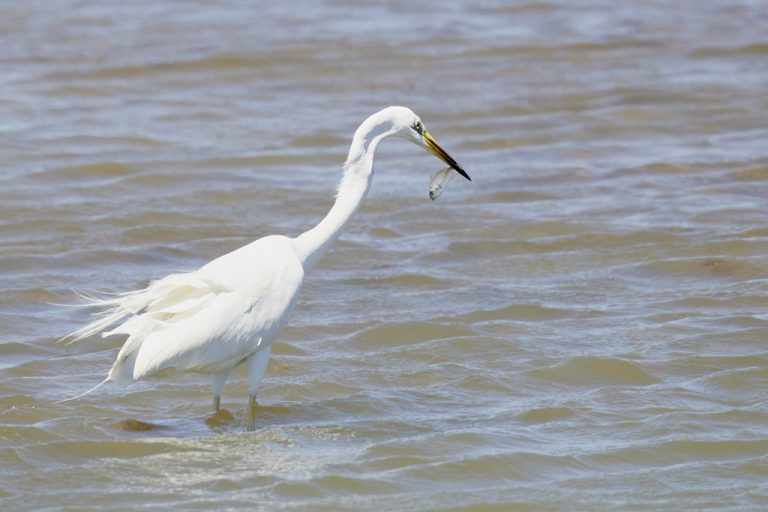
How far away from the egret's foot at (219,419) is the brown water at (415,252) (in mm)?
23

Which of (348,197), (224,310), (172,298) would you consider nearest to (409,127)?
(348,197)

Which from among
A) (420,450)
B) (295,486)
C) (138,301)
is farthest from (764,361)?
(138,301)

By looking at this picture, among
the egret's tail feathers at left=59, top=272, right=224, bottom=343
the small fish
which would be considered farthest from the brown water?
the small fish

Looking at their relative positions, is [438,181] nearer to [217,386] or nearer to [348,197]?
[348,197]

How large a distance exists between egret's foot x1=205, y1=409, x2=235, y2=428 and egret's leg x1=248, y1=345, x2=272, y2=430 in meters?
0.16

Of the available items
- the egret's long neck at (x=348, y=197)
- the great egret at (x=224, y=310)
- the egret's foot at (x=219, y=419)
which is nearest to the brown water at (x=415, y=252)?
the egret's foot at (x=219, y=419)

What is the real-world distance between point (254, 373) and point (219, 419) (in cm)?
33

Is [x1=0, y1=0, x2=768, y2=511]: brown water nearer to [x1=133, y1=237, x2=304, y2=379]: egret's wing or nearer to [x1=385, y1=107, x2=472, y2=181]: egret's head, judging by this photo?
[x1=133, y1=237, x2=304, y2=379]: egret's wing

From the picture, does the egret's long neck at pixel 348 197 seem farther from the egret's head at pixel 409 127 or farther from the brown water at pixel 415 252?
the brown water at pixel 415 252

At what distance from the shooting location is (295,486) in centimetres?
547

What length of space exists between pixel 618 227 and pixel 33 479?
16.2ft

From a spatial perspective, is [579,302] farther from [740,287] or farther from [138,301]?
[138,301]

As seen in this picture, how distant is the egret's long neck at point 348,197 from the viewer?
20.8 ft

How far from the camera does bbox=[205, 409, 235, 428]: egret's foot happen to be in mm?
6227
